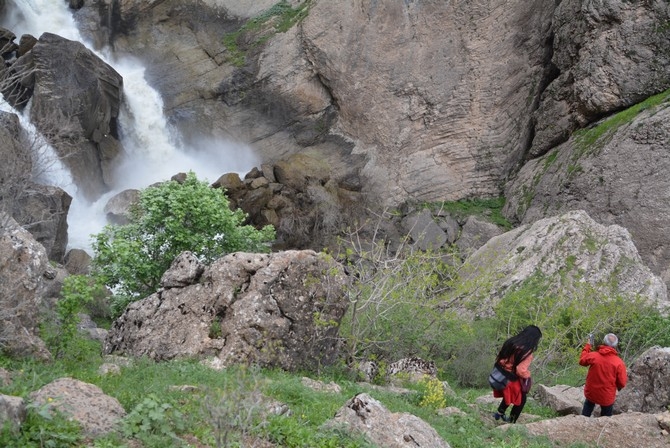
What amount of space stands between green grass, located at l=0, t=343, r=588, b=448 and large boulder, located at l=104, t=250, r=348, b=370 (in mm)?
792

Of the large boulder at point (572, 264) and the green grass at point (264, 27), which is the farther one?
the green grass at point (264, 27)

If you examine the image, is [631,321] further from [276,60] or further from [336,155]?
[276,60]

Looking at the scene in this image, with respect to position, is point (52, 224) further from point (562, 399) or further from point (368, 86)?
point (562, 399)

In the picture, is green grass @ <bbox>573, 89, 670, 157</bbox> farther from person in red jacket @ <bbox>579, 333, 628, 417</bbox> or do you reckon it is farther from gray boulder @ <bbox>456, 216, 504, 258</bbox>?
person in red jacket @ <bbox>579, 333, 628, 417</bbox>

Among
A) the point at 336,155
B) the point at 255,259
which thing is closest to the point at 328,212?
the point at 336,155

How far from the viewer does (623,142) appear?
2389 cm

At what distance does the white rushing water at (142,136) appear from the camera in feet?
106

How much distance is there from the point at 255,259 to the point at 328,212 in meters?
17.5

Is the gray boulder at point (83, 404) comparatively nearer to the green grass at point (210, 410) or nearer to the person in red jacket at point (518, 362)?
the green grass at point (210, 410)

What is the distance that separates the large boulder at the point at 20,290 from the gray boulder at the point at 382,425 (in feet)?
12.2

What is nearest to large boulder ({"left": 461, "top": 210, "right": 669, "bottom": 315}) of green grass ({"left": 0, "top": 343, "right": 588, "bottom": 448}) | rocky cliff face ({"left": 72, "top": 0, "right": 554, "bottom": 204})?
green grass ({"left": 0, "top": 343, "right": 588, "bottom": 448})

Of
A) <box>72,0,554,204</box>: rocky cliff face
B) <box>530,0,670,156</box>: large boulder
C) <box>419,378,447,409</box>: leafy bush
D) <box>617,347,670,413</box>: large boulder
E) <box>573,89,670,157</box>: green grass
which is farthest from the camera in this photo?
<box>72,0,554,204</box>: rocky cliff face

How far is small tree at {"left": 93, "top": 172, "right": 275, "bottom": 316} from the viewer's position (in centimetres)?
1576

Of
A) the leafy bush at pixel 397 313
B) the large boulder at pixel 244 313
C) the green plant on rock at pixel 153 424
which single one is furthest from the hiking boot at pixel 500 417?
the green plant on rock at pixel 153 424
